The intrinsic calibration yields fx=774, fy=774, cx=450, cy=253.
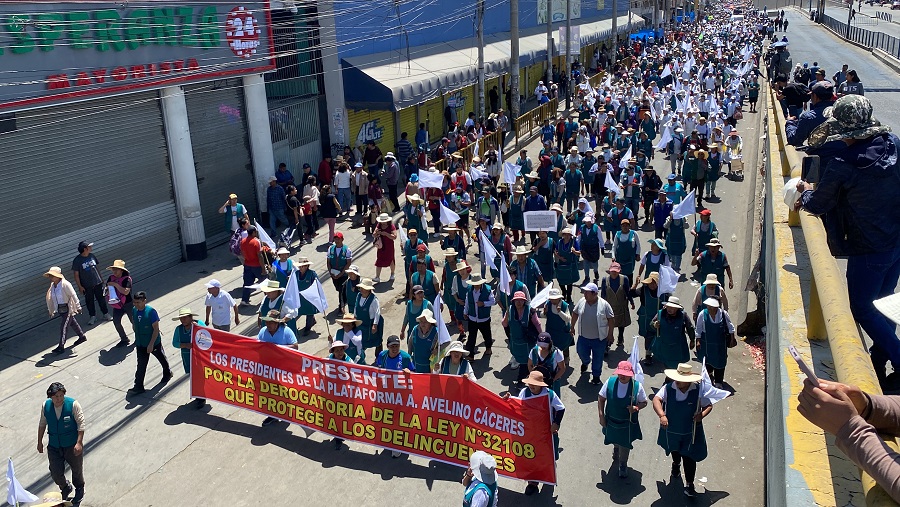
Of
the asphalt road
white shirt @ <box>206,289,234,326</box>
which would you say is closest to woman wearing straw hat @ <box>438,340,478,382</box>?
the asphalt road

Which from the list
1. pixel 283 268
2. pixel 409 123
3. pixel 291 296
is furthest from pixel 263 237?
pixel 409 123

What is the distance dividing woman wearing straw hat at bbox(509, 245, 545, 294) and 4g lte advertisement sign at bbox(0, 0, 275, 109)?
317 inches

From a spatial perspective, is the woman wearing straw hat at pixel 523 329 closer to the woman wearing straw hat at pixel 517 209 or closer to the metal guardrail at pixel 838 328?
the metal guardrail at pixel 838 328

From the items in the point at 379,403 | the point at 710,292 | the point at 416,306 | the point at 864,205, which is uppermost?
the point at 864,205

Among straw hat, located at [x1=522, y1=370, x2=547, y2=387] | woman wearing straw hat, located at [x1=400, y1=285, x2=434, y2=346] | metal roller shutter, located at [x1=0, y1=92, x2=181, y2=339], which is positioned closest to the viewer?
straw hat, located at [x1=522, y1=370, x2=547, y2=387]

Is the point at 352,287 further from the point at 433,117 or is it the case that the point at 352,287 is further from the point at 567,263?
the point at 433,117

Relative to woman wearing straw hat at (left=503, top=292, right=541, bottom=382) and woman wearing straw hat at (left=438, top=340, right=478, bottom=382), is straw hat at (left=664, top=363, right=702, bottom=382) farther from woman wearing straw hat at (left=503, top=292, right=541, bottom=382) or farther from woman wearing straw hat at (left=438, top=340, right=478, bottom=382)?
woman wearing straw hat at (left=503, top=292, right=541, bottom=382)

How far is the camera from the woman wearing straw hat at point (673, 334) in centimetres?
956

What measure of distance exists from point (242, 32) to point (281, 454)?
11.4 m

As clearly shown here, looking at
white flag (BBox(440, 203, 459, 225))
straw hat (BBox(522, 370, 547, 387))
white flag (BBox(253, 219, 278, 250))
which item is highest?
straw hat (BBox(522, 370, 547, 387))

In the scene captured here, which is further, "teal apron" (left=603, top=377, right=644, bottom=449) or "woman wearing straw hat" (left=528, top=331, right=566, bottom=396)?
"woman wearing straw hat" (left=528, top=331, right=566, bottom=396)

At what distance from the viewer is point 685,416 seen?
25.4 feet

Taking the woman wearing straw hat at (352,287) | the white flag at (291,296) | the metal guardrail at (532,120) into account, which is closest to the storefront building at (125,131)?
the white flag at (291,296)

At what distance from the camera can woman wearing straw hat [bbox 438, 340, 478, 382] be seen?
862cm
